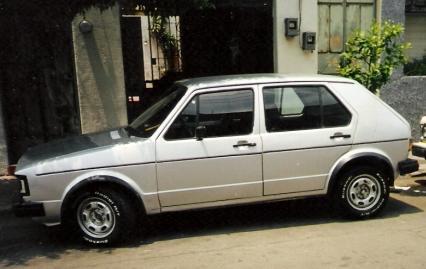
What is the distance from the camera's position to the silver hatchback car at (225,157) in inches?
185

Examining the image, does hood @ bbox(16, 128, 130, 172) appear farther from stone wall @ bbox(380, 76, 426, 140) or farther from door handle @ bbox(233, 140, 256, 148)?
stone wall @ bbox(380, 76, 426, 140)

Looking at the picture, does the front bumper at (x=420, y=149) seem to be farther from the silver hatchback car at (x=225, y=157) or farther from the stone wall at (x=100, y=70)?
the stone wall at (x=100, y=70)

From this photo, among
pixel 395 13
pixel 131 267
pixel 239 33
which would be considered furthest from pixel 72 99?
pixel 395 13

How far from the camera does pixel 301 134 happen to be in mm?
5113

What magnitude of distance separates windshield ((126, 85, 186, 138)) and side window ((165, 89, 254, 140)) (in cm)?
18

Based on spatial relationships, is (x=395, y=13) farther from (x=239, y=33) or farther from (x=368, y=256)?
(x=368, y=256)

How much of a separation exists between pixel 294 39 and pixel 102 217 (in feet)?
20.2

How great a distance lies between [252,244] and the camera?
4770mm

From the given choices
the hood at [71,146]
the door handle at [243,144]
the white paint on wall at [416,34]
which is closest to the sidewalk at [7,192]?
the hood at [71,146]

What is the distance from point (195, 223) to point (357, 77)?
3372mm

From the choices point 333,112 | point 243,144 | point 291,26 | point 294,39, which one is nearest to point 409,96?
point 294,39

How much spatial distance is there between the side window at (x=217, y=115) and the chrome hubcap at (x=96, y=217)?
979 mm

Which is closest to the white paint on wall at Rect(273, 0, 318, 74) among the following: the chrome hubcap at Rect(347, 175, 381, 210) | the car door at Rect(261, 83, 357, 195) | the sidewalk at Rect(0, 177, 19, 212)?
the car door at Rect(261, 83, 357, 195)

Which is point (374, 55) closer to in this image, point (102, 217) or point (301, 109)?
point (301, 109)
